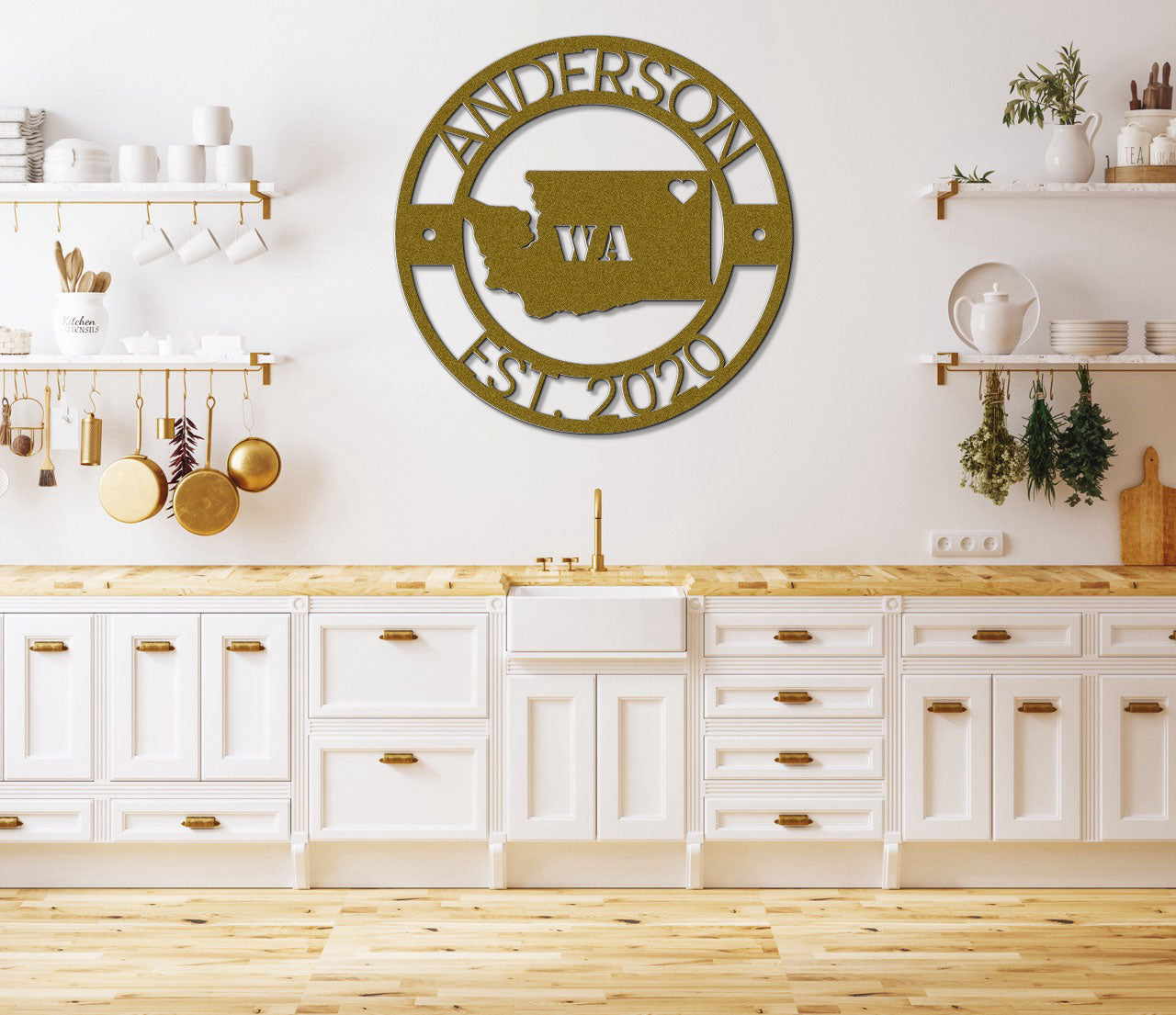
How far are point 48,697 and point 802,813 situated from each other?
202 centimetres

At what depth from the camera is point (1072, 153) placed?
3359 millimetres

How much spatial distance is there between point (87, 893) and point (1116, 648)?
9.24 ft

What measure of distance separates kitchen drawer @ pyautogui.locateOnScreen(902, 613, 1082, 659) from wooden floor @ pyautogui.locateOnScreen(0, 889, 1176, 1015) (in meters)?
0.66

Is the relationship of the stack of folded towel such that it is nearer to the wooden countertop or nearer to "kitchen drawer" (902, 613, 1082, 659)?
the wooden countertop

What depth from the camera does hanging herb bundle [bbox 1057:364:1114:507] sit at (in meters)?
3.42

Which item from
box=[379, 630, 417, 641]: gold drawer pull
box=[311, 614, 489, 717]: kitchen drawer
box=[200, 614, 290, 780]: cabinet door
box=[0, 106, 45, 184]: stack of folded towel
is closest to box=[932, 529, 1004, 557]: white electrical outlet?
box=[311, 614, 489, 717]: kitchen drawer

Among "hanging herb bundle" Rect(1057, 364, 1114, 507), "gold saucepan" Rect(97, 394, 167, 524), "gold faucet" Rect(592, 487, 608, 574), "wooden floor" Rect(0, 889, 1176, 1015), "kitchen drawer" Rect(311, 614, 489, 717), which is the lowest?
"wooden floor" Rect(0, 889, 1176, 1015)

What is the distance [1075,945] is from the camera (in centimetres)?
285

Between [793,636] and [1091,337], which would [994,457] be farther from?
[793,636]

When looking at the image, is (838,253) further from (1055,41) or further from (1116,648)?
(1116,648)

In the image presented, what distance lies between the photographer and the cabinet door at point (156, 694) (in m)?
3.13

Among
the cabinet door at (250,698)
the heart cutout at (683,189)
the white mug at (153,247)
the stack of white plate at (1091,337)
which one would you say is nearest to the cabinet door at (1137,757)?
the stack of white plate at (1091,337)

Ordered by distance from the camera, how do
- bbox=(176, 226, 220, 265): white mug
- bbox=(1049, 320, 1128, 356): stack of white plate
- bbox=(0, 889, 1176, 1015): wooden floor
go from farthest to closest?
bbox=(176, 226, 220, 265): white mug
bbox=(1049, 320, 1128, 356): stack of white plate
bbox=(0, 889, 1176, 1015): wooden floor

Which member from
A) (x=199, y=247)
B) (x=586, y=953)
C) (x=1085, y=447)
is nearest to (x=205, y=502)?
(x=199, y=247)
